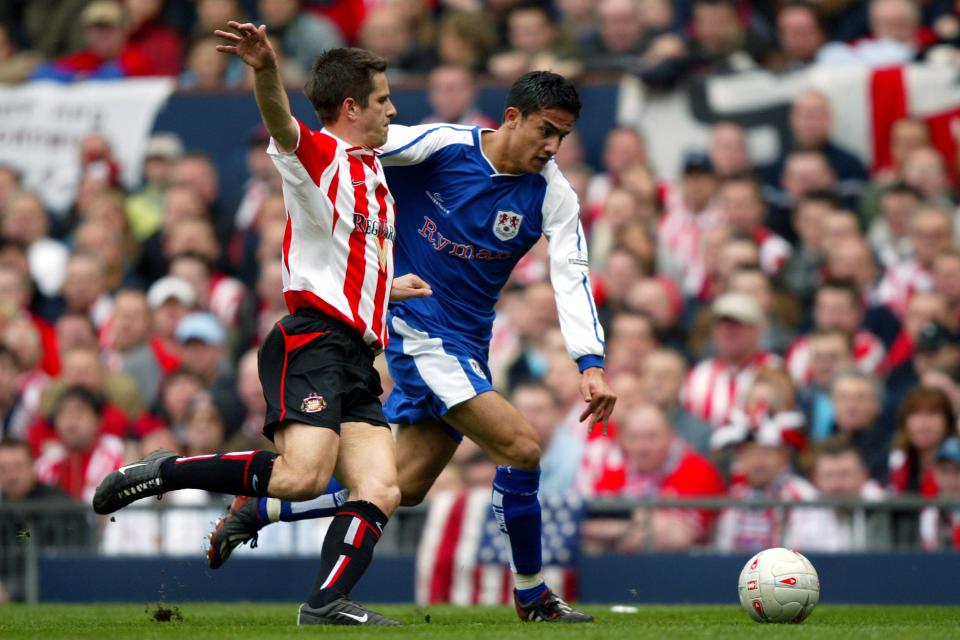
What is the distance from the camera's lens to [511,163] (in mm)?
8328

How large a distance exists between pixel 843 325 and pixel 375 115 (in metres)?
5.34

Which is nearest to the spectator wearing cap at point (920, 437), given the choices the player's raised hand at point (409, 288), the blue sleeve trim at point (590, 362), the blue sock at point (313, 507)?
the blue sleeve trim at point (590, 362)

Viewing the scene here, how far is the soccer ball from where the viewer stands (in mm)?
7840

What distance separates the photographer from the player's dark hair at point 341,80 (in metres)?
7.63

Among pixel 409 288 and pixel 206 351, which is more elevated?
pixel 409 288

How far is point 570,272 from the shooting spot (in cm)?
819

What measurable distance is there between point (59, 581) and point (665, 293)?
456 centimetres

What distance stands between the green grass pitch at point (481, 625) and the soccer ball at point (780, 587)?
0.30 ft

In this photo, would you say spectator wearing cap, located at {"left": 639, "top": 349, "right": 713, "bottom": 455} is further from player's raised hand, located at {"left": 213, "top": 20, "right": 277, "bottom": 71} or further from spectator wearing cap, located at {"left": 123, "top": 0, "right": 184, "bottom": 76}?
spectator wearing cap, located at {"left": 123, "top": 0, "right": 184, "bottom": 76}

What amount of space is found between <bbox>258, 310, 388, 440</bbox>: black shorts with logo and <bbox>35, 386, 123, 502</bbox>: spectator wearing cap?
5.52 meters

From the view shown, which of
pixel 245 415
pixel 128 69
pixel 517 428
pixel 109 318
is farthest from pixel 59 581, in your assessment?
pixel 128 69

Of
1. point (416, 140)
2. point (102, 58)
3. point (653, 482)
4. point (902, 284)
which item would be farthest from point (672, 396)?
point (102, 58)

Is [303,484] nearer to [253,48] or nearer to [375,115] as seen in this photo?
[375,115]

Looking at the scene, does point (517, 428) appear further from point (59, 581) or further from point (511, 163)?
point (59, 581)
